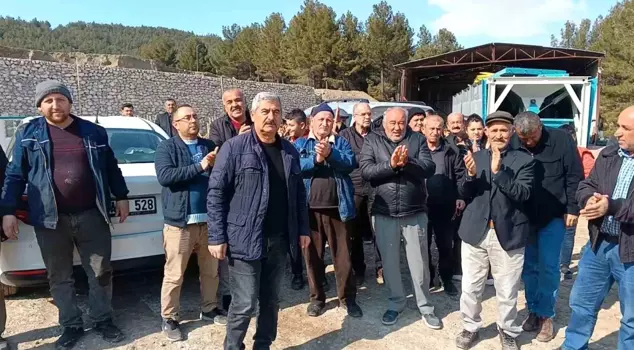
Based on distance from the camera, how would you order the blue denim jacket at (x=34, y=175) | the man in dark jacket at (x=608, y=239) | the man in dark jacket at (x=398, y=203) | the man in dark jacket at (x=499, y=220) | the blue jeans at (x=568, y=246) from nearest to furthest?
1. the man in dark jacket at (x=608, y=239)
2. the blue denim jacket at (x=34, y=175)
3. the man in dark jacket at (x=499, y=220)
4. the man in dark jacket at (x=398, y=203)
5. the blue jeans at (x=568, y=246)

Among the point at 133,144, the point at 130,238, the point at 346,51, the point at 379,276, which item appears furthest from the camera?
the point at 346,51

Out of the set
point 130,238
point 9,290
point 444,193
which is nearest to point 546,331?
point 444,193

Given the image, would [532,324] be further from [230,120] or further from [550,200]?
[230,120]

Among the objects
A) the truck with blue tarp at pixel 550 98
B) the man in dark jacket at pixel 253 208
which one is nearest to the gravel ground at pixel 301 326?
the man in dark jacket at pixel 253 208

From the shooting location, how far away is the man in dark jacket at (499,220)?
3.04 meters

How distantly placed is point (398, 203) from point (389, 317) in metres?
0.98

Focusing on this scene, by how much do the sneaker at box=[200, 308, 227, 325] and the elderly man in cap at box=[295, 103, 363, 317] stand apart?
74 centimetres

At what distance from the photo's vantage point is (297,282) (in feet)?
14.6

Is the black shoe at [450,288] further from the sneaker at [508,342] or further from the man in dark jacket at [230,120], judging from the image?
the man in dark jacket at [230,120]

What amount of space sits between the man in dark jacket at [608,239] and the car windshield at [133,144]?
12.2 feet

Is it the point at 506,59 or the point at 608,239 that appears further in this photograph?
the point at 506,59

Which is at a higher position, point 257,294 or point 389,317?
point 257,294

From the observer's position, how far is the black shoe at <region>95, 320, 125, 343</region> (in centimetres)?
320

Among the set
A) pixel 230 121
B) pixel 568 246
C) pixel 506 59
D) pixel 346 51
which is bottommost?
pixel 568 246
